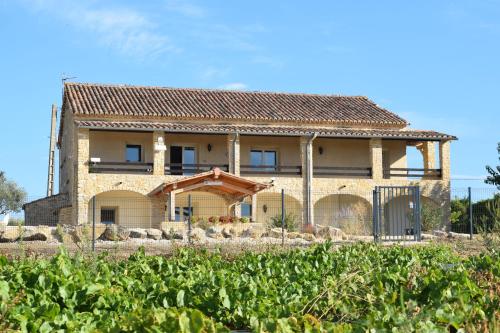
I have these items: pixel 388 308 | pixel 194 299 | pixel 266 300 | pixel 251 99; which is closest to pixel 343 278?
pixel 266 300

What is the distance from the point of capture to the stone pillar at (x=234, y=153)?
31605 millimetres

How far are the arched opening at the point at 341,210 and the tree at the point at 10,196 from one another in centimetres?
2219

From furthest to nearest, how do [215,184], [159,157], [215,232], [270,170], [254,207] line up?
[270,170] → [159,157] → [254,207] → [215,184] → [215,232]

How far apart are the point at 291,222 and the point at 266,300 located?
21565 mm

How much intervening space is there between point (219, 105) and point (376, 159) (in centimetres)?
713

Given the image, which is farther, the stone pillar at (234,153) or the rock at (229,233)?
the stone pillar at (234,153)

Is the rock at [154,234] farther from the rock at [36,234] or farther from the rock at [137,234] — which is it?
the rock at [36,234]

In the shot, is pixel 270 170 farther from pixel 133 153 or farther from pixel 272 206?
pixel 133 153

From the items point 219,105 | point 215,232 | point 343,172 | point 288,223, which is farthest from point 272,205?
point 215,232

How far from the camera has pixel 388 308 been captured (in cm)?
497

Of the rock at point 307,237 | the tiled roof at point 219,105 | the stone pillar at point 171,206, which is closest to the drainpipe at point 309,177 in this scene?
the tiled roof at point 219,105

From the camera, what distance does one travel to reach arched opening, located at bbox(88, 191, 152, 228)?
30281mm

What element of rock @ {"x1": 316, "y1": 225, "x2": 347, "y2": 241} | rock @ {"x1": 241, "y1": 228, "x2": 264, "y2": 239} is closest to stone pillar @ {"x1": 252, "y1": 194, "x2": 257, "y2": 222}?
rock @ {"x1": 241, "y1": 228, "x2": 264, "y2": 239}

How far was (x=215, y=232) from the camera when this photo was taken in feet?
75.3
